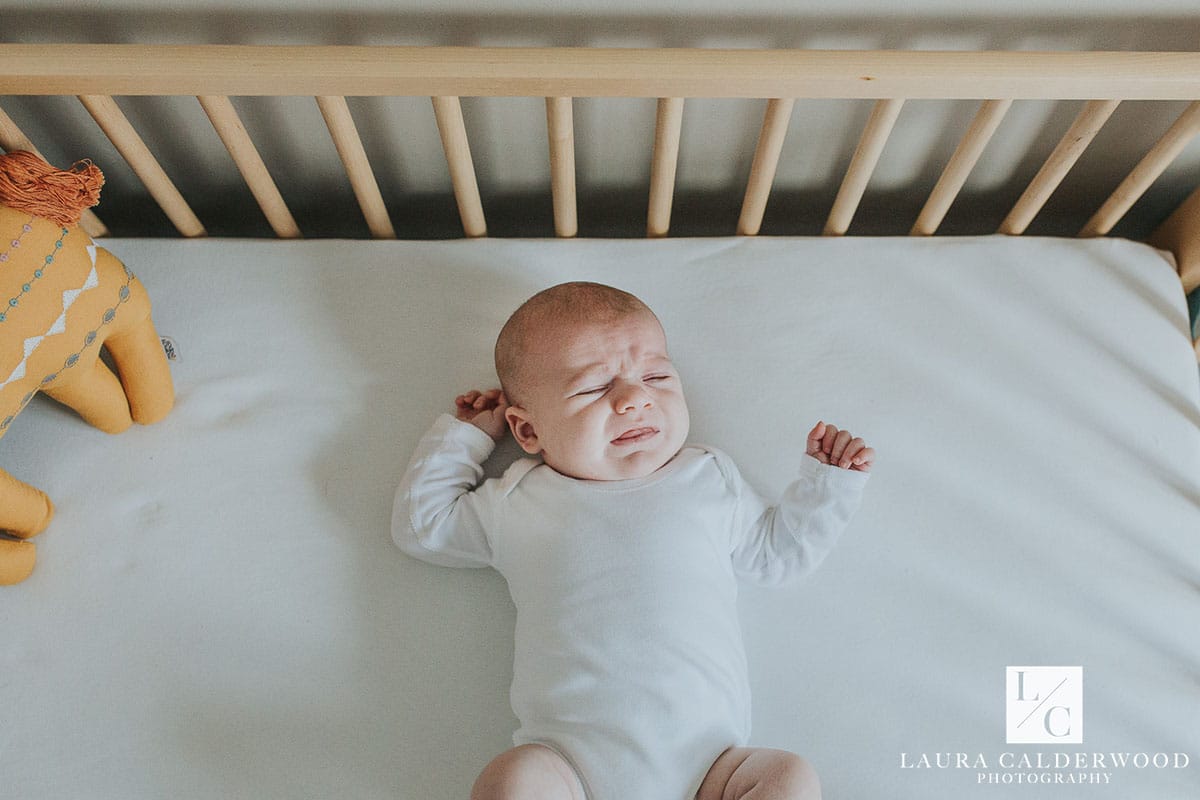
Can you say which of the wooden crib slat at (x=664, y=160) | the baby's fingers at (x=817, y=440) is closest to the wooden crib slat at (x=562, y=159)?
the wooden crib slat at (x=664, y=160)

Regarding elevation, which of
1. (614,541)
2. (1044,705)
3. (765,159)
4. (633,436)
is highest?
(765,159)

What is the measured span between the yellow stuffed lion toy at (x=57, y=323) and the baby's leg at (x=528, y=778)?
1.98 feet

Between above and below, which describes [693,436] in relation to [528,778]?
above

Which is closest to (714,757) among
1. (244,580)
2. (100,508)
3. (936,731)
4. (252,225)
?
(936,731)

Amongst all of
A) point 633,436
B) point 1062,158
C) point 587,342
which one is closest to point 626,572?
point 633,436

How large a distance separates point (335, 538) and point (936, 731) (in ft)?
2.39

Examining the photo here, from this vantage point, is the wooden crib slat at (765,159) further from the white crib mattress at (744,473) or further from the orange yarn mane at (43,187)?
the orange yarn mane at (43,187)

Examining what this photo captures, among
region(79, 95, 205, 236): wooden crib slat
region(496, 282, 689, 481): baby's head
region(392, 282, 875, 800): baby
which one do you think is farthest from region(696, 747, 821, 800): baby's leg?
region(79, 95, 205, 236): wooden crib slat

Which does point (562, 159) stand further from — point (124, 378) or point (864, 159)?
point (124, 378)

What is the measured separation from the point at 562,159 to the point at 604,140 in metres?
0.19

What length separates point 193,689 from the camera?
3.19ft

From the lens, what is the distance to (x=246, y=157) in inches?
40.9

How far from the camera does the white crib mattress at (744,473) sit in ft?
3.16

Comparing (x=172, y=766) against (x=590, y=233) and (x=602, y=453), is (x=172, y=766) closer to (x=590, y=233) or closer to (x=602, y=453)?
(x=602, y=453)
